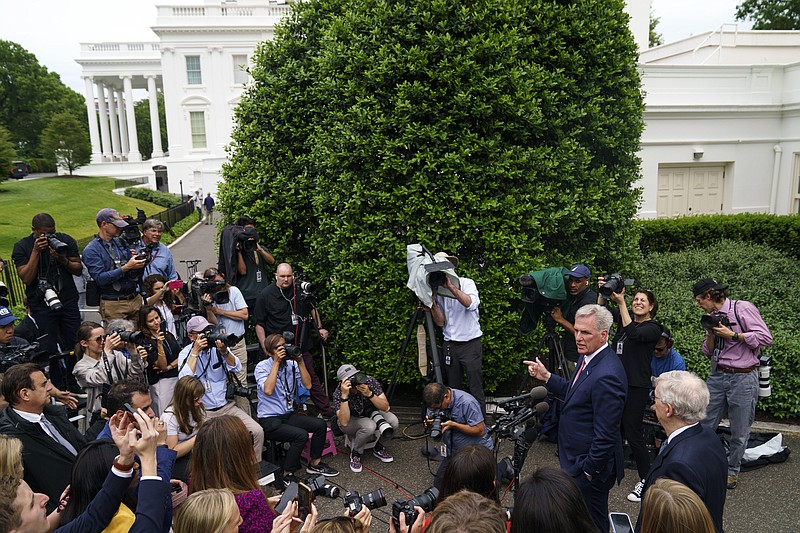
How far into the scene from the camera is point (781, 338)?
303 inches

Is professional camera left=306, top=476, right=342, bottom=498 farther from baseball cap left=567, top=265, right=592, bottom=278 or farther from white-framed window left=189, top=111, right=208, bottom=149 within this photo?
white-framed window left=189, top=111, right=208, bottom=149

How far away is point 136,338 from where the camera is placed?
562cm

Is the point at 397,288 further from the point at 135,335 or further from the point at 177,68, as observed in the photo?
the point at 177,68

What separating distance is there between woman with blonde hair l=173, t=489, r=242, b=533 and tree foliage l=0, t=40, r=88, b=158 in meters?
59.6

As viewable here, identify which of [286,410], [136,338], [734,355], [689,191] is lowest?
[286,410]

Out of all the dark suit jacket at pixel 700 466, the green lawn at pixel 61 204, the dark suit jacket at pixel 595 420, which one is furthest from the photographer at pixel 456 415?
the green lawn at pixel 61 204

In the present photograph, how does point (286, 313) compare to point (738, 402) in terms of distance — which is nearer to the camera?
point (738, 402)

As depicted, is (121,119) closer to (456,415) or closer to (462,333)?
(462,333)

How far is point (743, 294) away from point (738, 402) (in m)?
4.99

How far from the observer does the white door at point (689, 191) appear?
15.3 metres

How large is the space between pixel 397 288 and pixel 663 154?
430 inches

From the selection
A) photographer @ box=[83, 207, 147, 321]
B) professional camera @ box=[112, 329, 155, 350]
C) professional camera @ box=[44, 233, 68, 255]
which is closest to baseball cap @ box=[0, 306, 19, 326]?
professional camera @ box=[112, 329, 155, 350]

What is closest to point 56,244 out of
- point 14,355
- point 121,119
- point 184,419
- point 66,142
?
point 14,355

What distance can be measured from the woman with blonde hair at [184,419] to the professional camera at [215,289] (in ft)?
5.95
